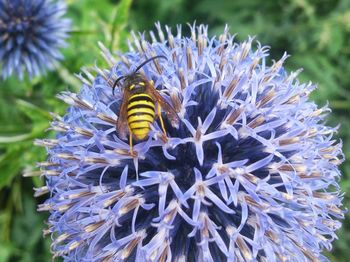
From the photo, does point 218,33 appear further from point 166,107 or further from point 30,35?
point 166,107

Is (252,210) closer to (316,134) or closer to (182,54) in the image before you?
(316,134)

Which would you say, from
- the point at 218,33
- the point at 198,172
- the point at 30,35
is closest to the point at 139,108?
the point at 198,172

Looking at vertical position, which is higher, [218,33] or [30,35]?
[218,33]

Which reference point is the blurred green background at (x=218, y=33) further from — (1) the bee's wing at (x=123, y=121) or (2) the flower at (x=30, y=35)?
(1) the bee's wing at (x=123, y=121)

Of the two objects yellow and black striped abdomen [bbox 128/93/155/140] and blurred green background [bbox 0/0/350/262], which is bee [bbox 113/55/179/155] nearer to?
yellow and black striped abdomen [bbox 128/93/155/140]

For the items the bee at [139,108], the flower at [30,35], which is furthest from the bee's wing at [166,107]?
the flower at [30,35]

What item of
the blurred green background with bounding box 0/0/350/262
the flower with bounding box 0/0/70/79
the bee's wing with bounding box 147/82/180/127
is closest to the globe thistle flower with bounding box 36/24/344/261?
the bee's wing with bounding box 147/82/180/127

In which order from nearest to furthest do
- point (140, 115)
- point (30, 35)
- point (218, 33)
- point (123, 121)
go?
point (140, 115), point (123, 121), point (30, 35), point (218, 33)

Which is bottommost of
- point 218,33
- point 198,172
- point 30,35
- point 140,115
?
point 198,172
